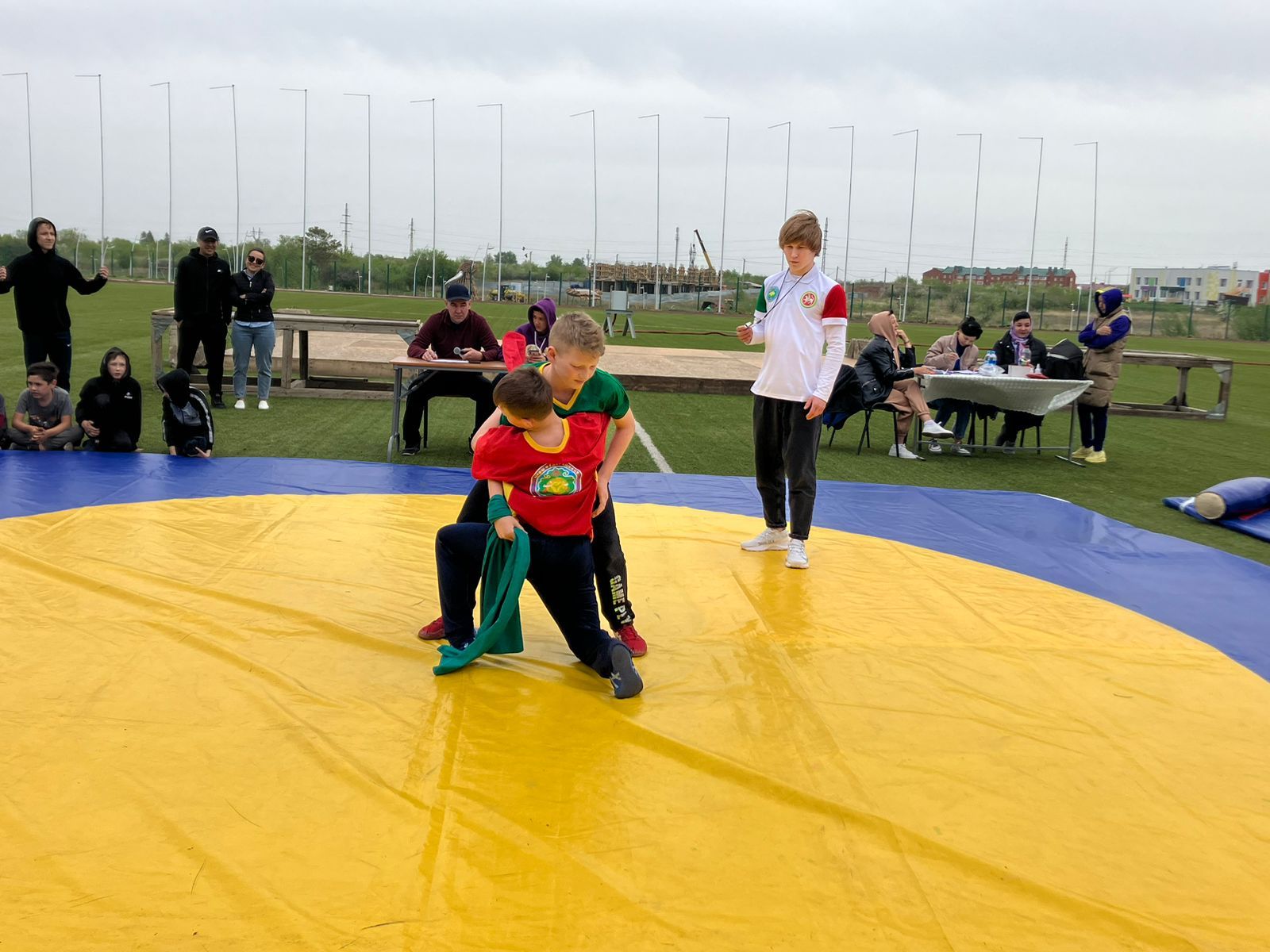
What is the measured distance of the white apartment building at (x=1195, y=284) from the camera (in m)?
63.7

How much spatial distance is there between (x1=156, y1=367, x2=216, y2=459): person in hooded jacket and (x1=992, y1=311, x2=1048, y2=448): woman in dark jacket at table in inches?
288

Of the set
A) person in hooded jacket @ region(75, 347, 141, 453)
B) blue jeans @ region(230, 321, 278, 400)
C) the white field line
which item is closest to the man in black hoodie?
person in hooded jacket @ region(75, 347, 141, 453)

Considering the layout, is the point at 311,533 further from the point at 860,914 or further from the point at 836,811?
the point at 860,914

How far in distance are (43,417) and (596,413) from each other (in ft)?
18.9

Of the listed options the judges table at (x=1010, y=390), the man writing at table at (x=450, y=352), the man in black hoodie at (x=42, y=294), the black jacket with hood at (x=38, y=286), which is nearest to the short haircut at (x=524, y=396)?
the man writing at table at (x=450, y=352)

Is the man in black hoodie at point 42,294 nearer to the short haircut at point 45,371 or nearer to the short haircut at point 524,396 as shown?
the short haircut at point 45,371

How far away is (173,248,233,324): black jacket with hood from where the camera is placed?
1025 cm

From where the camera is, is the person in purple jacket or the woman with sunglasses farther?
the woman with sunglasses

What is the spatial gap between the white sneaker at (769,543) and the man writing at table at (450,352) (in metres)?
3.52

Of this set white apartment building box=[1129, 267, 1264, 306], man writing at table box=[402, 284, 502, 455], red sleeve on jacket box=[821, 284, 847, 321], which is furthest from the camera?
white apartment building box=[1129, 267, 1264, 306]

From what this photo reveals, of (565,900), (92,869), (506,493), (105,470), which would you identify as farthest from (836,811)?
(105,470)

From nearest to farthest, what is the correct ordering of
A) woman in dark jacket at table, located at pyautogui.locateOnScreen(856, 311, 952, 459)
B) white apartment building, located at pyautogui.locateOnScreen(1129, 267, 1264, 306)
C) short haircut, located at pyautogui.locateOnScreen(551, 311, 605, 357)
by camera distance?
short haircut, located at pyautogui.locateOnScreen(551, 311, 605, 357) → woman in dark jacket at table, located at pyautogui.locateOnScreen(856, 311, 952, 459) → white apartment building, located at pyautogui.locateOnScreen(1129, 267, 1264, 306)

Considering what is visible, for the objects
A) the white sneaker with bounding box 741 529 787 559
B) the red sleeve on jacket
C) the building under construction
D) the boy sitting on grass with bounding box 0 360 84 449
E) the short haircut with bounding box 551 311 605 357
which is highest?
the building under construction

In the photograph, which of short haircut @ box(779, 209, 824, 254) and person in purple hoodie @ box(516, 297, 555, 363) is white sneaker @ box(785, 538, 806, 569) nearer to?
short haircut @ box(779, 209, 824, 254)
